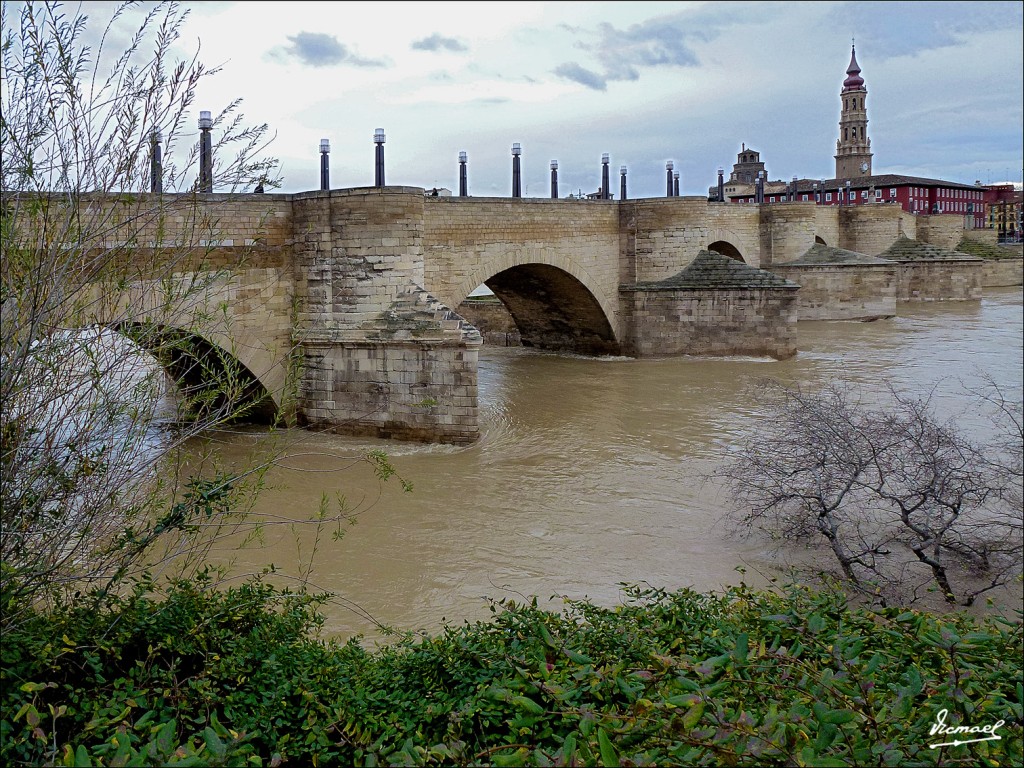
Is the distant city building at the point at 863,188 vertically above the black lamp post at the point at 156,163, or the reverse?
the distant city building at the point at 863,188

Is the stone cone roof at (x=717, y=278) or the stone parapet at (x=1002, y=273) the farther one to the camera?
the stone parapet at (x=1002, y=273)

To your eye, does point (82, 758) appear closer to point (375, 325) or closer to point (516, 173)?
point (375, 325)

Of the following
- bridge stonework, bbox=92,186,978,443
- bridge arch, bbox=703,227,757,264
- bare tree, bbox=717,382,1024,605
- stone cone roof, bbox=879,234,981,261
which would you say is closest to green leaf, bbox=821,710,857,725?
bare tree, bbox=717,382,1024,605

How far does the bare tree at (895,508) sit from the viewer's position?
6973 mm

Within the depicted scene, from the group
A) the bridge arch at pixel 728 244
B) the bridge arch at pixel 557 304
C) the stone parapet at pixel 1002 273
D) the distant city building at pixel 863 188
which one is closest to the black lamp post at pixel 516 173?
the bridge arch at pixel 557 304

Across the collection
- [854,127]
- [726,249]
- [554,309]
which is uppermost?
[854,127]

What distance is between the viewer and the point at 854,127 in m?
74.8

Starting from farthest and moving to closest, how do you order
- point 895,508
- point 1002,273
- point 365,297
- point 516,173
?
point 1002,273 < point 516,173 < point 365,297 < point 895,508

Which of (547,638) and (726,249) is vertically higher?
(726,249)

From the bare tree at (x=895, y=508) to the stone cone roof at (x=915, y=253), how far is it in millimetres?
30632

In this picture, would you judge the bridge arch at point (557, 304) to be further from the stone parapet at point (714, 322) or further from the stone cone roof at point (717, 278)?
the stone cone roof at point (717, 278)

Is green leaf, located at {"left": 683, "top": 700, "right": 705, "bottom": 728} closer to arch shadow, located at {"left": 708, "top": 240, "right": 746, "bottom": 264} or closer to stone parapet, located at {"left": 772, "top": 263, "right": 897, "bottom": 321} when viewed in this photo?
arch shadow, located at {"left": 708, "top": 240, "right": 746, "bottom": 264}

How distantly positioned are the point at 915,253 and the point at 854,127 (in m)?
41.8

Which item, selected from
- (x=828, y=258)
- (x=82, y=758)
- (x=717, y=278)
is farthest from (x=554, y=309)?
(x=82, y=758)
